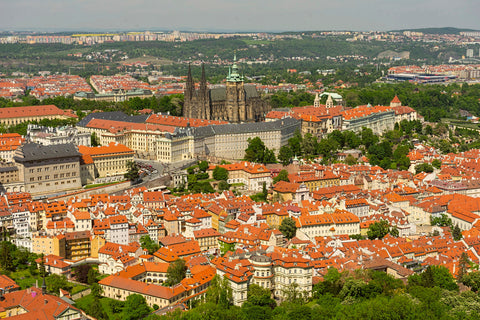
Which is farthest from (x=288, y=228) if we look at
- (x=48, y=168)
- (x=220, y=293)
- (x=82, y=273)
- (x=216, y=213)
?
(x=48, y=168)

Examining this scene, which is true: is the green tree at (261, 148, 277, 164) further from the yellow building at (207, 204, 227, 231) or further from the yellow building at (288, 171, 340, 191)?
the yellow building at (207, 204, 227, 231)

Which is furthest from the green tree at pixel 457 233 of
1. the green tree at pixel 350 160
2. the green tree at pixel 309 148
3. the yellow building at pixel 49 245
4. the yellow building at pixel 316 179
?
the yellow building at pixel 49 245

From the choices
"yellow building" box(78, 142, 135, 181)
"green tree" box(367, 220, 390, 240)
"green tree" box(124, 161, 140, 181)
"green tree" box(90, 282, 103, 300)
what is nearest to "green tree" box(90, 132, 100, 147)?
"yellow building" box(78, 142, 135, 181)

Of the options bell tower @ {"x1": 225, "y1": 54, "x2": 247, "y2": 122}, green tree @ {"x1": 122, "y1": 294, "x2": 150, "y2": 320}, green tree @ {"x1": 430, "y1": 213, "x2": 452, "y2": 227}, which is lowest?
green tree @ {"x1": 122, "y1": 294, "x2": 150, "y2": 320}

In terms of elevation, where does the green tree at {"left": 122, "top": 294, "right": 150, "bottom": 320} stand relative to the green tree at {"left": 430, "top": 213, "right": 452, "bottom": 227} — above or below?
below

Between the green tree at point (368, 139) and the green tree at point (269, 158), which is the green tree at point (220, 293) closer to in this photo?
the green tree at point (269, 158)

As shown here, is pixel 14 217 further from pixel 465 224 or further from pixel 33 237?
pixel 465 224
